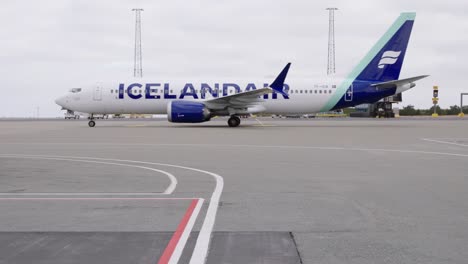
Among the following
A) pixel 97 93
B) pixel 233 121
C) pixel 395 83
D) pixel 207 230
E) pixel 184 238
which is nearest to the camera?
pixel 184 238

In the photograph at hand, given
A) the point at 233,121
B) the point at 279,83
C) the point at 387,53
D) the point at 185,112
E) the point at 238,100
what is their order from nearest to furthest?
the point at 185,112 → the point at 279,83 → the point at 238,100 → the point at 233,121 → the point at 387,53

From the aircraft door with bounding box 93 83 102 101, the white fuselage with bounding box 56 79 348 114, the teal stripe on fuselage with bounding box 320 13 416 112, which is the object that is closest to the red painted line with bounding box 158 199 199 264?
the white fuselage with bounding box 56 79 348 114

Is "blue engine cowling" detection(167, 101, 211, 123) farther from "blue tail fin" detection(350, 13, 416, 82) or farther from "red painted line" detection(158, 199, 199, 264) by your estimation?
"red painted line" detection(158, 199, 199, 264)

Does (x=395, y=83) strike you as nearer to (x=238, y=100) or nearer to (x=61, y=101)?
(x=238, y=100)

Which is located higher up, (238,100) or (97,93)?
(97,93)

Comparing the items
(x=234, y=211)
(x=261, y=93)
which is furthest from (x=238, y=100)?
(x=234, y=211)

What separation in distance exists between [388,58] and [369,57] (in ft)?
4.52

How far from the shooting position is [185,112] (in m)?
31.5

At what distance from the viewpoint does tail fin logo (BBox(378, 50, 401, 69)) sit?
35.3 m

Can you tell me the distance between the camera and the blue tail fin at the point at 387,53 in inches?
1388

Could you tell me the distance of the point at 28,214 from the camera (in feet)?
20.2

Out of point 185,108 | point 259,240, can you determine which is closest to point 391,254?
point 259,240

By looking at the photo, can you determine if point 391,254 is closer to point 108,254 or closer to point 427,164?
point 108,254

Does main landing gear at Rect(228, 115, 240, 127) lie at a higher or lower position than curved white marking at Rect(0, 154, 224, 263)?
higher
